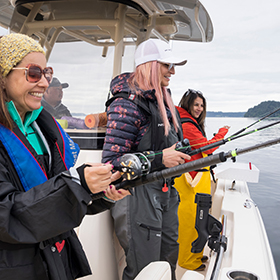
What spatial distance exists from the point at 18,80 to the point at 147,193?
1.16m

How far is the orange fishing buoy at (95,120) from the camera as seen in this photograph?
216 cm

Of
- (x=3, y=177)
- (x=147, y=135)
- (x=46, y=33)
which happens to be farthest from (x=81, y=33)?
(x=3, y=177)

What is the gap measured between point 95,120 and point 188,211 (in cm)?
132

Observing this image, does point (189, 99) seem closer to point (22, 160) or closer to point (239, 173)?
point (239, 173)

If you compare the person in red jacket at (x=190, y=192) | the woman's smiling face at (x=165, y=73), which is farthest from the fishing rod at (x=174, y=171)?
the person in red jacket at (x=190, y=192)

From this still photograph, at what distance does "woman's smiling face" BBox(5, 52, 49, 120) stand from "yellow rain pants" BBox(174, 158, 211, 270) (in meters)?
2.01

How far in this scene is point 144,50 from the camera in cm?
201

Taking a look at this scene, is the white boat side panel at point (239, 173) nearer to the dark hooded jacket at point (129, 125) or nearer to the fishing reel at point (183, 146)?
the fishing reel at point (183, 146)

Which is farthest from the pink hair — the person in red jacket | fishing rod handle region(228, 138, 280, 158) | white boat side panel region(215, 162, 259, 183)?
white boat side panel region(215, 162, 259, 183)

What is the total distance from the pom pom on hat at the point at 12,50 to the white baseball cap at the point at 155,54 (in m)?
1.06

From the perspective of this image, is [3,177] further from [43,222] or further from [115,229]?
[115,229]

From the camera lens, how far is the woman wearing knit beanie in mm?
866

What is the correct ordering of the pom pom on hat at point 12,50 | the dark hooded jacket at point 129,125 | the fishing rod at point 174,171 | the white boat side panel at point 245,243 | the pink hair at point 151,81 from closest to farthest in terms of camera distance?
the pom pom on hat at point 12,50 < the fishing rod at point 174,171 < the white boat side panel at point 245,243 < the dark hooded jacket at point 129,125 < the pink hair at point 151,81

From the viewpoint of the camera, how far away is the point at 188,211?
289 cm
